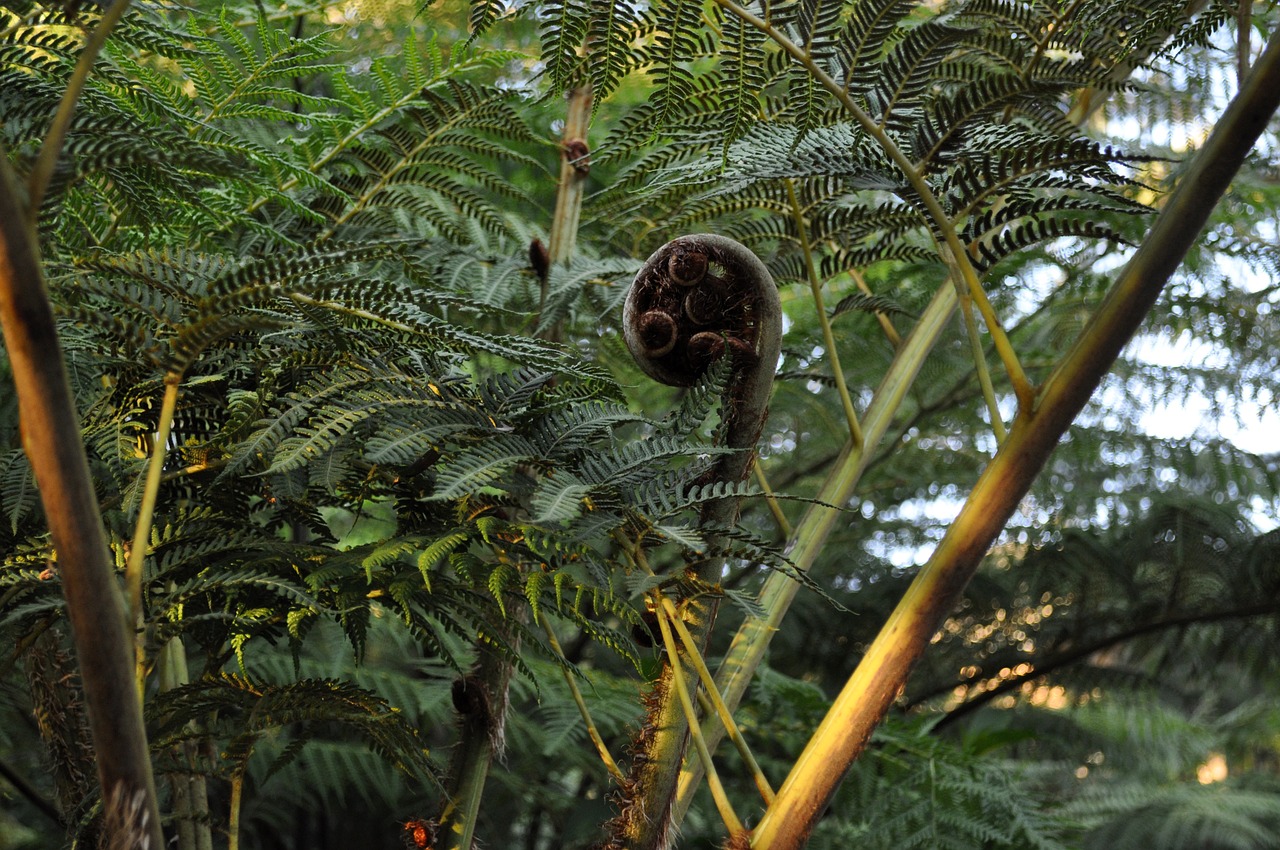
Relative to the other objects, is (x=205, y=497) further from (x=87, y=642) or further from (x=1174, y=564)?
(x=1174, y=564)

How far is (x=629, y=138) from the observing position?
782 millimetres

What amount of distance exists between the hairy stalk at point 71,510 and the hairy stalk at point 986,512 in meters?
0.37

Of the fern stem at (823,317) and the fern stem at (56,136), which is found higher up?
the fern stem at (823,317)

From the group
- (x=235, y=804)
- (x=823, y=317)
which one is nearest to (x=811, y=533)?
(x=823, y=317)

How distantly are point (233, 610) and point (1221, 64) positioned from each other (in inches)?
68.6

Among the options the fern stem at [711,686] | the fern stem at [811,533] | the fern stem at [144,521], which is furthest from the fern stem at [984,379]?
the fern stem at [144,521]

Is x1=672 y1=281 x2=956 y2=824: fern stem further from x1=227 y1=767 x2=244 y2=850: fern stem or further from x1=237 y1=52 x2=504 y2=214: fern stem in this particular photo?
x1=237 y1=52 x2=504 y2=214: fern stem

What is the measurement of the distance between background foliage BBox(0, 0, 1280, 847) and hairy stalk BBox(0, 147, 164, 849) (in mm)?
98

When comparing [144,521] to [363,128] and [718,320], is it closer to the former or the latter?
[718,320]

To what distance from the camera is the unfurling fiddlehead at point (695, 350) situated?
0.67 metres

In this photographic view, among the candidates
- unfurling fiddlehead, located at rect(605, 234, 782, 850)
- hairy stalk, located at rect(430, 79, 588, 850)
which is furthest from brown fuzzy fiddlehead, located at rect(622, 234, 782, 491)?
hairy stalk, located at rect(430, 79, 588, 850)

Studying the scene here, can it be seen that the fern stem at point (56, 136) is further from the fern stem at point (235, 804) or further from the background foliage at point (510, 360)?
the fern stem at point (235, 804)

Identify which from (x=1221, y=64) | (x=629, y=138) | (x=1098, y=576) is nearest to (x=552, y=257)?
(x=629, y=138)

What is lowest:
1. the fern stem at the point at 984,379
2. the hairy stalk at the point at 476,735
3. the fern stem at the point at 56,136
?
the hairy stalk at the point at 476,735
